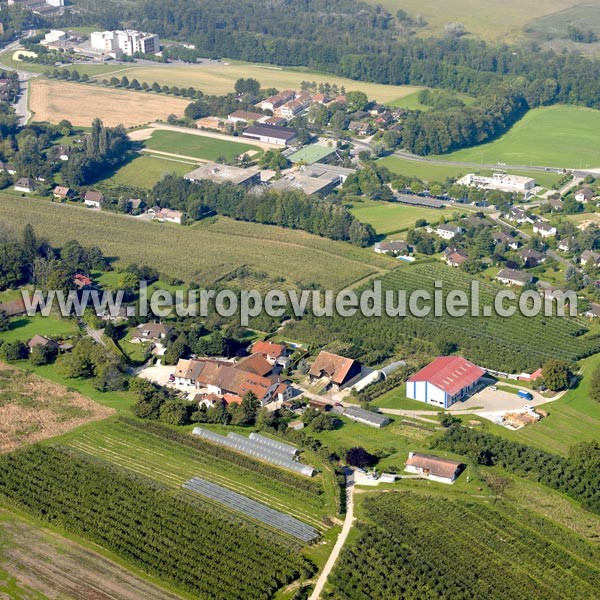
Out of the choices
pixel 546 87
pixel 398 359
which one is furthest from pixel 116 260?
pixel 546 87

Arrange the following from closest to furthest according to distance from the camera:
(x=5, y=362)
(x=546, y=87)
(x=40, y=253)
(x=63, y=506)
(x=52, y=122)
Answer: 1. (x=63, y=506)
2. (x=5, y=362)
3. (x=40, y=253)
4. (x=52, y=122)
5. (x=546, y=87)

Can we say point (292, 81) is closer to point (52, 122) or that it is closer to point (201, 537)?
point (52, 122)

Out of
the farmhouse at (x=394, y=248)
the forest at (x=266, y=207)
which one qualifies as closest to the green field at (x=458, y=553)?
the farmhouse at (x=394, y=248)

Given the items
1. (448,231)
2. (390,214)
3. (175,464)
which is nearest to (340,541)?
(175,464)

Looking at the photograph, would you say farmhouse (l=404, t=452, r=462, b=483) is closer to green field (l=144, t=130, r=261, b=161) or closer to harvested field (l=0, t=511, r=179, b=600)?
harvested field (l=0, t=511, r=179, b=600)

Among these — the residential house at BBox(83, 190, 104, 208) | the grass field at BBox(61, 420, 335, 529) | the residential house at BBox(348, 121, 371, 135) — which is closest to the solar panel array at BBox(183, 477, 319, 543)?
the grass field at BBox(61, 420, 335, 529)

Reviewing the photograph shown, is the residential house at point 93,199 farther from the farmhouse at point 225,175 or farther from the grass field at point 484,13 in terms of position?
the grass field at point 484,13
